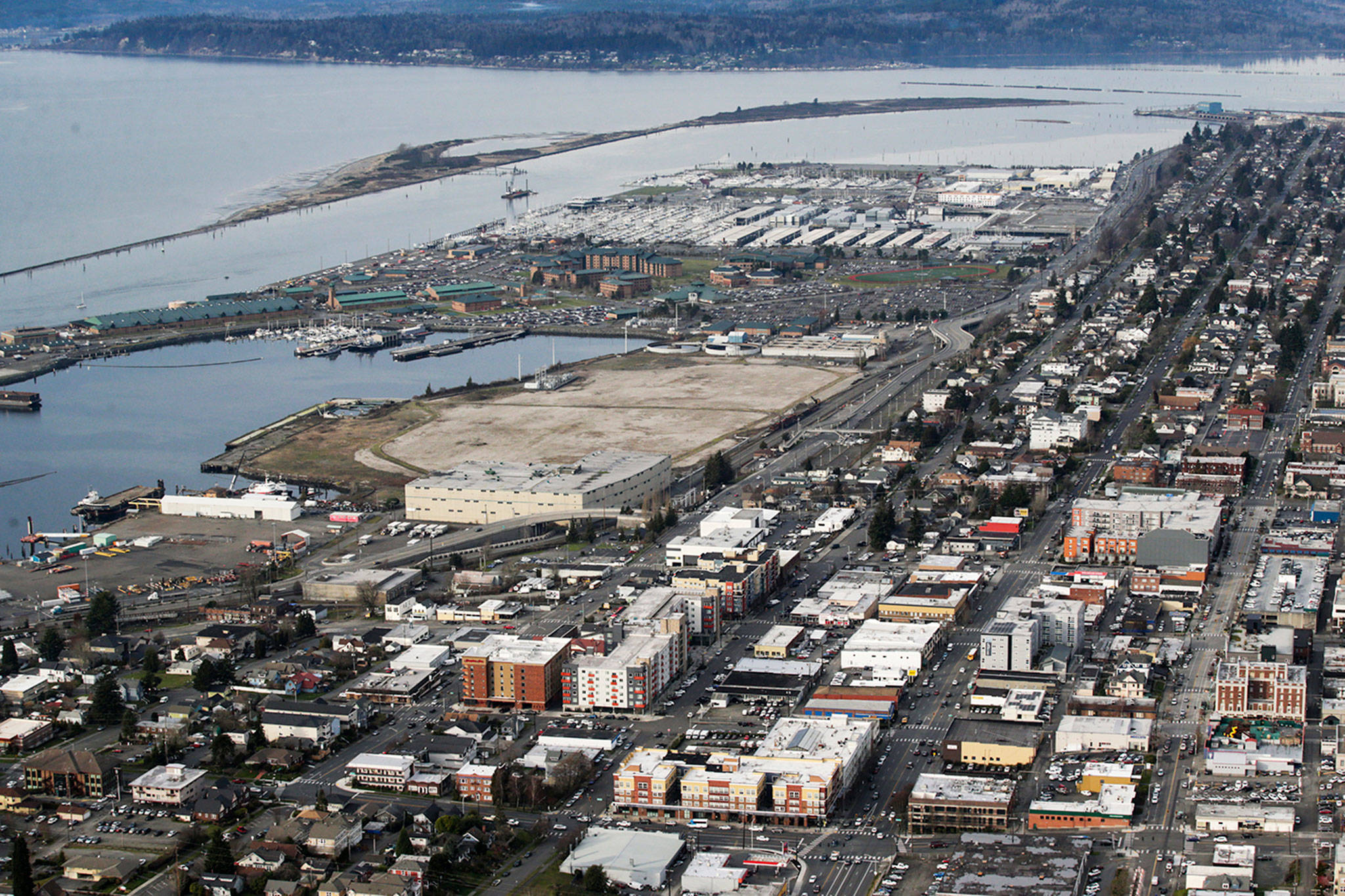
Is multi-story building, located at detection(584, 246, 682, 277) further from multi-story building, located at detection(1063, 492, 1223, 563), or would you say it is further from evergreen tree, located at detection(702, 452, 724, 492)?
multi-story building, located at detection(1063, 492, 1223, 563)

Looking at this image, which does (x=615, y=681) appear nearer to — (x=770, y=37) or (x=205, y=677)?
(x=205, y=677)

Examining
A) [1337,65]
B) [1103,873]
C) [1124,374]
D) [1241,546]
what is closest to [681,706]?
[1103,873]

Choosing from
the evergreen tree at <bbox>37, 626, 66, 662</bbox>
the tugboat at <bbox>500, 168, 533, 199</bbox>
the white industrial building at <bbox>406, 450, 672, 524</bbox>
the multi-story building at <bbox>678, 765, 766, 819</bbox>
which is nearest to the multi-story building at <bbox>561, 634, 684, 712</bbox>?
the multi-story building at <bbox>678, 765, 766, 819</bbox>

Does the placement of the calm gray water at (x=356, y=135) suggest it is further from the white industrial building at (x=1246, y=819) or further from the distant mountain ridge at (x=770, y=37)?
the white industrial building at (x=1246, y=819)

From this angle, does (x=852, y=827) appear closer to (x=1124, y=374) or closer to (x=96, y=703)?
(x=96, y=703)

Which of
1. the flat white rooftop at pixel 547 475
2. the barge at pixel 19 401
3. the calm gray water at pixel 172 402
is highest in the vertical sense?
the flat white rooftop at pixel 547 475

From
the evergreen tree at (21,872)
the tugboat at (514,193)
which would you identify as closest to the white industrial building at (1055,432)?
the evergreen tree at (21,872)
